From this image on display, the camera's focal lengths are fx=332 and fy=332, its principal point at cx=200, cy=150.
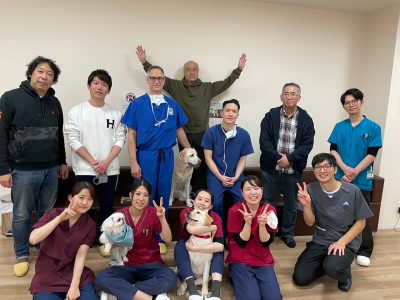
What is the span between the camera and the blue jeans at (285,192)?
120 inches

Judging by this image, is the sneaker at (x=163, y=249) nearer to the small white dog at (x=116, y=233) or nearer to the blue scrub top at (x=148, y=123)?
the small white dog at (x=116, y=233)

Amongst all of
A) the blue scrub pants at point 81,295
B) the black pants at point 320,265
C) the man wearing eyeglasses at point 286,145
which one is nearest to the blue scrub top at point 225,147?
the man wearing eyeglasses at point 286,145

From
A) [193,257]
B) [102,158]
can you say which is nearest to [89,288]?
[193,257]

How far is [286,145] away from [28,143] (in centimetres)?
210

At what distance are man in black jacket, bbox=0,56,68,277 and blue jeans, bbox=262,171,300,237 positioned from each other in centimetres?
186

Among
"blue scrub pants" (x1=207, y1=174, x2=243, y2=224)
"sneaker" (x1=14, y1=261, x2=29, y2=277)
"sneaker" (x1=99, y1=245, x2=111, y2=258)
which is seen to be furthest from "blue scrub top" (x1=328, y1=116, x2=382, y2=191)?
"sneaker" (x1=14, y1=261, x2=29, y2=277)

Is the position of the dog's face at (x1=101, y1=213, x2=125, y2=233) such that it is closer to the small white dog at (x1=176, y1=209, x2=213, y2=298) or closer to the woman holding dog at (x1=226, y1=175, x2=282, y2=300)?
the small white dog at (x1=176, y1=209, x2=213, y2=298)

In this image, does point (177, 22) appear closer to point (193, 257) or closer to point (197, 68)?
point (197, 68)

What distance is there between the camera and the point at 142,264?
7.55 ft

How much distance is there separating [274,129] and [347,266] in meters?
1.26

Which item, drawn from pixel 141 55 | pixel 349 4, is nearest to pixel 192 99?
pixel 141 55

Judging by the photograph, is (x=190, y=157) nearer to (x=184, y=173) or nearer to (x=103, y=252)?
(x=184, y=173)

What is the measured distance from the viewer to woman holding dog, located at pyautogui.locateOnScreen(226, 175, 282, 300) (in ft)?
7.18

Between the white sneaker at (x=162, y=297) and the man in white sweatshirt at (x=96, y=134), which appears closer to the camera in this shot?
the white sneaker at (x=162, y=297)
